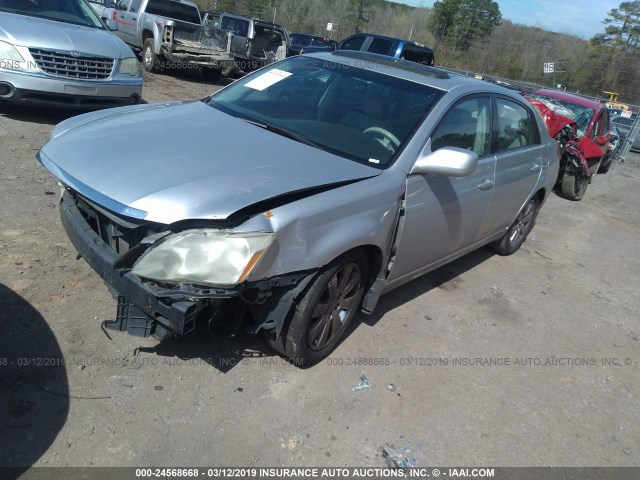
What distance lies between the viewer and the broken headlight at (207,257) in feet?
7.98

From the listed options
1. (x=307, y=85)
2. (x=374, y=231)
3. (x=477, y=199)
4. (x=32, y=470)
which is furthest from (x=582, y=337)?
(x=32, y=470)

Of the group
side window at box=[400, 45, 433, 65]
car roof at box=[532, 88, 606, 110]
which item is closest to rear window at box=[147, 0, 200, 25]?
side window at box=[400, 45, 433, 65]

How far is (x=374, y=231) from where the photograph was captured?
306cm

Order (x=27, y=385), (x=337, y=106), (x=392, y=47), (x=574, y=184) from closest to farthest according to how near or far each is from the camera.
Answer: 1. (x=27, y=385)
2. (x=337, y=106)
3. (x=574, y=184)
4. (x=392, y=47)

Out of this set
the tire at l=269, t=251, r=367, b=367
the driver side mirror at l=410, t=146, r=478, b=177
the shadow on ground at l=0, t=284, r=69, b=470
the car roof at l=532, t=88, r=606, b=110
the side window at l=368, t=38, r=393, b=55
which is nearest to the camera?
the shadow on ground at l=0, t=284, r=69, b=470

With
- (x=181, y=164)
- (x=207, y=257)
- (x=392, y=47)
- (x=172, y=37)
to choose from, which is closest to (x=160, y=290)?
(x=207, y=257)

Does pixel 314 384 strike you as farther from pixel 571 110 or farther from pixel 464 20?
pixel 464 20

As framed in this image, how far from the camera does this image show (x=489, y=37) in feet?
140

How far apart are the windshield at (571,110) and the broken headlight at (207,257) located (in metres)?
8.78

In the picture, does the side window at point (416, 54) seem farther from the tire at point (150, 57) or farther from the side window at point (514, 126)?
the side window at point (514, 126)

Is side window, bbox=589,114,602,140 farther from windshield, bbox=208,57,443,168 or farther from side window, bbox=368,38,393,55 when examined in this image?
windshield, bbox=208,57,443,168

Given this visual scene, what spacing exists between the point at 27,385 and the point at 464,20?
1927 inches

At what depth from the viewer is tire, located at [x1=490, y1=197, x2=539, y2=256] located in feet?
18.0

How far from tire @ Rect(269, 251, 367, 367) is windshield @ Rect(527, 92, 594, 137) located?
793cm
